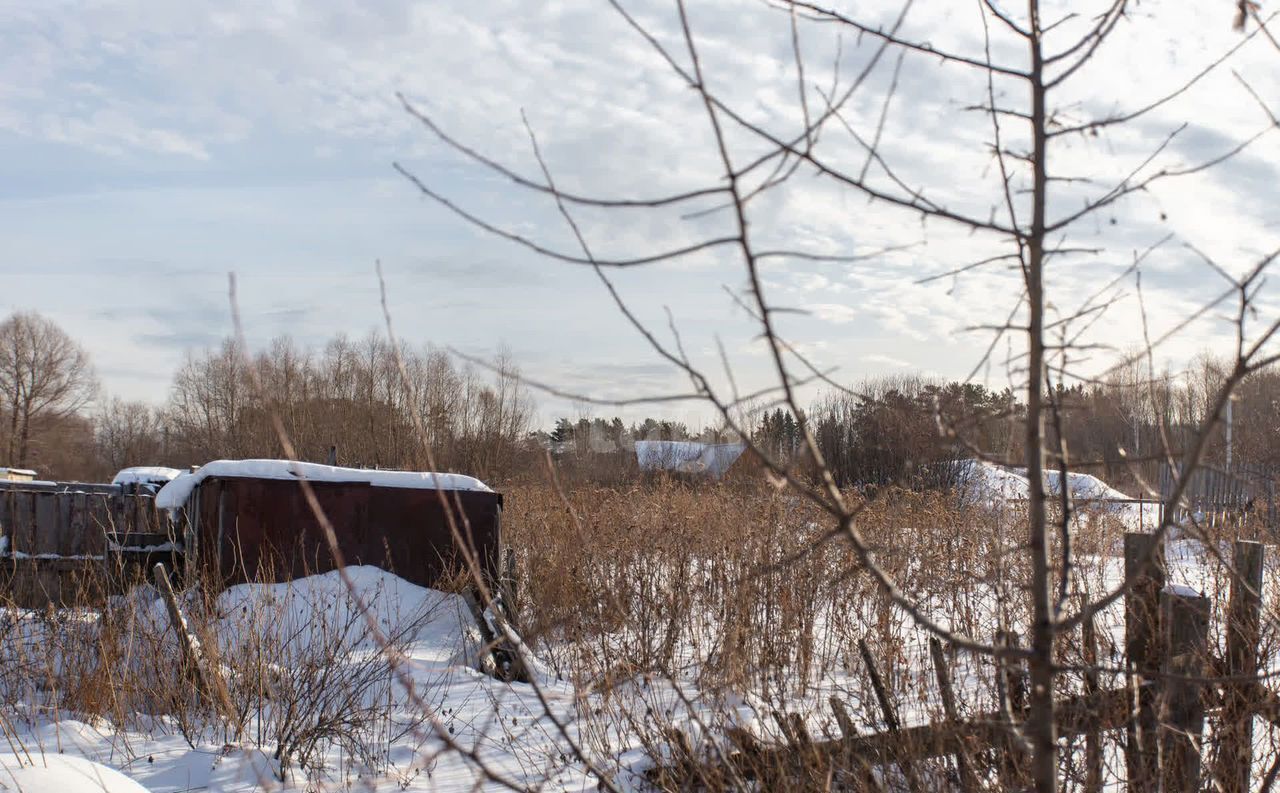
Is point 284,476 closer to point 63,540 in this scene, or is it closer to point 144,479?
point 63,540

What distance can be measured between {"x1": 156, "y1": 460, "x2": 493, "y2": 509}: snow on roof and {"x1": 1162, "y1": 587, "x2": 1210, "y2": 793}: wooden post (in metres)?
5.71

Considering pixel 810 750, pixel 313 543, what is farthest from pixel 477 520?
pixel 810 750

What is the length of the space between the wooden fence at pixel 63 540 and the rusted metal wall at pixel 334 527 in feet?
2.27

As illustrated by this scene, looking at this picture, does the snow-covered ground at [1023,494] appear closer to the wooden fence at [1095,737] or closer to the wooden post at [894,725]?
the wooden fence at [1095,737]

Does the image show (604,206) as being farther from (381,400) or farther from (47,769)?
(381,400)

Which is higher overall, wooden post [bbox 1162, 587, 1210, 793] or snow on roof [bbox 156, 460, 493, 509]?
snow on roof [bbox 156, 460, 493, 509]

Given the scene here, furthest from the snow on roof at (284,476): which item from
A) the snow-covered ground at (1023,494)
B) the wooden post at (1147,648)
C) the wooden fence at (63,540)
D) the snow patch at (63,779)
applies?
the wooden post at (1147,648)

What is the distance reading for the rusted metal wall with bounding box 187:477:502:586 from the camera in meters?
8.26

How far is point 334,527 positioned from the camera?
8359 millimetres

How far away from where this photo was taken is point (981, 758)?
3.48 meters

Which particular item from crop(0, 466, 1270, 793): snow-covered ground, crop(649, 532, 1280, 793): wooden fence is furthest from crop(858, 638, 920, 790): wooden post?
crop(0, 466, 1270, 793): snow-covered ground

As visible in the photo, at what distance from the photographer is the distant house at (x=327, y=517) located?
8266mm

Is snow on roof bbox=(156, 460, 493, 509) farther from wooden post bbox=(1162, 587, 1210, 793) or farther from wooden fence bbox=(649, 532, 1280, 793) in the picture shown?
wooden post bbox=(1162, 587, 1210, 793)

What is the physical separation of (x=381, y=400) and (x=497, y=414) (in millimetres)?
3336
